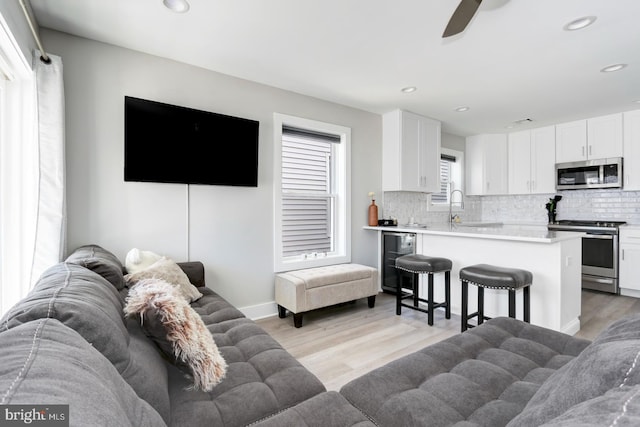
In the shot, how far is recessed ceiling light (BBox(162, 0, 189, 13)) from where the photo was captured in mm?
2012

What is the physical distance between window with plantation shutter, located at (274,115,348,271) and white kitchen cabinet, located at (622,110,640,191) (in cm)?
401

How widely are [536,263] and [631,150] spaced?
10.2 feet

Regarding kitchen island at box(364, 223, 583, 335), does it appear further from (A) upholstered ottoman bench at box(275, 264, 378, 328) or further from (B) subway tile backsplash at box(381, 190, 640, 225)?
(B) subway tile backsplash at box(381, 190, 640, 225)

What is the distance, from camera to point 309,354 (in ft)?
8.34

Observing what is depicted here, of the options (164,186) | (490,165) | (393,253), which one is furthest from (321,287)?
(490,165)

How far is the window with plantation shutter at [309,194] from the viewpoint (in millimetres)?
3547

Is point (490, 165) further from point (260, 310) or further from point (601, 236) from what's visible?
point (260, 310)

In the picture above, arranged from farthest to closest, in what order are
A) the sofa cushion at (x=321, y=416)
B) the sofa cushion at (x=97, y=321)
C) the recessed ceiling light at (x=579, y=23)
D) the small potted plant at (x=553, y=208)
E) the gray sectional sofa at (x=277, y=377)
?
the small potted plant at (x=553, y=208), the recessed ceiling light at (x=579, y=23), the sofa cushion at (x=321, y=416), the sofa cushion at (x=97, y=321), the gray sectional sofa at (x=277, y=377)

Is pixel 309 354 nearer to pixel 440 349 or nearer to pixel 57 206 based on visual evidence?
pixel 440 349

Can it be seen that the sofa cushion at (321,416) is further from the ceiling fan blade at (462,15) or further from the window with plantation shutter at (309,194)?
the window with plantation shutter at (309,194)

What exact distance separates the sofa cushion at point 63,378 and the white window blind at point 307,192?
9.59ft

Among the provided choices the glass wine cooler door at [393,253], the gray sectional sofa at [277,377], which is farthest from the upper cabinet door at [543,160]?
the gray sectional sofa at [277,377]

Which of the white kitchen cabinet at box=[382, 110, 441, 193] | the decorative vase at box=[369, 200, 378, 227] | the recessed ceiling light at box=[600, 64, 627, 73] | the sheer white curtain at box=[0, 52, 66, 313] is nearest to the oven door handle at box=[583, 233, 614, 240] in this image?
the white kitchen cabinet at box=[382, 110, 441, 193]

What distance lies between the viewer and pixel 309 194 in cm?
381
